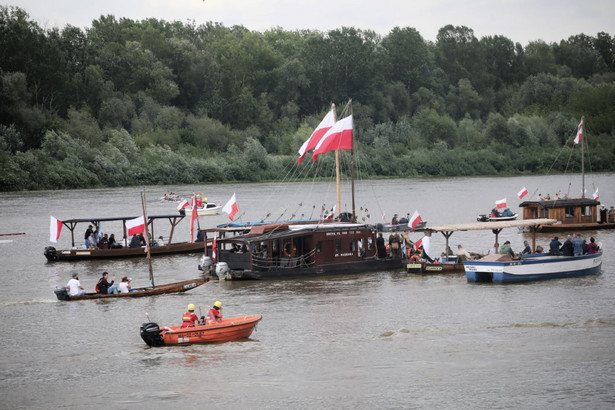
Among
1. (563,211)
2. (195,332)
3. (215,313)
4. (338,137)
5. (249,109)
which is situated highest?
(249,109)

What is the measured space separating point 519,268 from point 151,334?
1951cm

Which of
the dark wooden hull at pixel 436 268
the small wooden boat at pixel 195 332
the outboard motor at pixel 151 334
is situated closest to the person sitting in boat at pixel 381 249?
the dark wooden hull at pixel 436 268

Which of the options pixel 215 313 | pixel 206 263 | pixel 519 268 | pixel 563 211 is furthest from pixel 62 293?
pixel 563 211

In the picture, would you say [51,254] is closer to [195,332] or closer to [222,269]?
[222,269]

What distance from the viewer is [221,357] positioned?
32.7 metres

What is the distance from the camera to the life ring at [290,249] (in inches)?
1884

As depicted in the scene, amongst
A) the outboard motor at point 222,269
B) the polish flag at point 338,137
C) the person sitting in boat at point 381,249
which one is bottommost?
the outboard motor at point 222,269

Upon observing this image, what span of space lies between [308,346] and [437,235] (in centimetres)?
3645

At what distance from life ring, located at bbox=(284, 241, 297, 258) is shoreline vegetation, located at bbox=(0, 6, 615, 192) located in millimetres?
76607

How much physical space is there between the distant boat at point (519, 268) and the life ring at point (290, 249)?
8603 mm

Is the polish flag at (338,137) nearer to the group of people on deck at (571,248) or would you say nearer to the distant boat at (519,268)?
the distant boat at (519,268)

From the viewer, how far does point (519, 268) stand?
148 ft

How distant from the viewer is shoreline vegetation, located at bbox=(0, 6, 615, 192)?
128500mm

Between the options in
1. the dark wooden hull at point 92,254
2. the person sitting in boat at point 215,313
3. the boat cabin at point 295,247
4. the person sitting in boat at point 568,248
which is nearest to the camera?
the person sitting in boat at point 215,313
